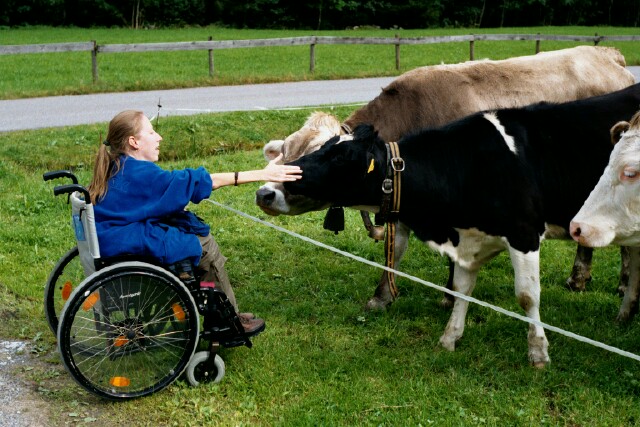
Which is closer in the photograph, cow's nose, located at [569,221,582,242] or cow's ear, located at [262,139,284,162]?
cow's nose, located at [569,221,582,242]

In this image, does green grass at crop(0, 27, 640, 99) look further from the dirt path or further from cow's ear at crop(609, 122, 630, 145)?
cow's ear at crop(609, 122, 630, 145)

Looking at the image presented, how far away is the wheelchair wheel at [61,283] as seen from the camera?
5215 mm

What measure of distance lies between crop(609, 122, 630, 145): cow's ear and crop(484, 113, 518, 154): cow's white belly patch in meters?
0.70

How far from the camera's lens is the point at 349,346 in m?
5.69

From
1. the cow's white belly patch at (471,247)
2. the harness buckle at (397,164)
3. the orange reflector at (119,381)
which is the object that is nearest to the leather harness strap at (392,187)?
the harness buckle at (397,164)

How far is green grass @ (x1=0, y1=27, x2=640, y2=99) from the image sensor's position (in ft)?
61.9

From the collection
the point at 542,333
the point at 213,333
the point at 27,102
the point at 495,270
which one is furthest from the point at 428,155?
the point at 27,102

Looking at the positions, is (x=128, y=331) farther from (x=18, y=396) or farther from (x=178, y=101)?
(x=178, y=101)

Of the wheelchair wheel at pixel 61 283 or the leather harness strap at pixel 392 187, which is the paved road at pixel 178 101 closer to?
the wheelchair wheel at pixel 61 283

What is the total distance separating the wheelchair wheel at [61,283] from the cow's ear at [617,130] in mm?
3557

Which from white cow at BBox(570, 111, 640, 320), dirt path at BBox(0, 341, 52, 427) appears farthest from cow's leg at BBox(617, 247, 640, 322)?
dirt path at BBox(0, 341, 52, 427)

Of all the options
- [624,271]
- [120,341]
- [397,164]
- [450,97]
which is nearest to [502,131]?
[397,164]

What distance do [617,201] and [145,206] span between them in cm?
285

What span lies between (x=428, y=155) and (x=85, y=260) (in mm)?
2398
